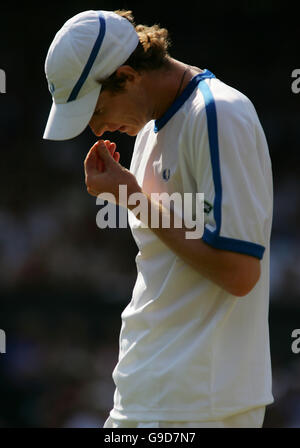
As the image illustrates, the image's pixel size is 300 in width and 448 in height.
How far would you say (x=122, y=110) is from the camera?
1.71m

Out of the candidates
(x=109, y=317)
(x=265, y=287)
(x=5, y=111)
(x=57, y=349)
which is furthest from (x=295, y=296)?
(x=265, y=287)

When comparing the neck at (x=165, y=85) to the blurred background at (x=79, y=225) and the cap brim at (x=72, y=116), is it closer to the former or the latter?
the cap brim at (x=72, y=116)

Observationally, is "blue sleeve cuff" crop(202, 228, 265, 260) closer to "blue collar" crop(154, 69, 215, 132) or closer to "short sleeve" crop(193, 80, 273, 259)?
"short sleeve" crop(193, 80, 273, 259)

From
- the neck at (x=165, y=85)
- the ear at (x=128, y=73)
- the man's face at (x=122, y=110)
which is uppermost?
the ear at (x=128, y=73)

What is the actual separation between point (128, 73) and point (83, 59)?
10 cm

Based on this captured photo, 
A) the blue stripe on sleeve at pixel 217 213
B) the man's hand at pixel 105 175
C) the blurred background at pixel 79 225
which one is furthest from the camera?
the blurred background at pixel 79 225

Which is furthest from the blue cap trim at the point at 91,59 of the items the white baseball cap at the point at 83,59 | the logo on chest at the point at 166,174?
the logo on chest at the point at 166,174

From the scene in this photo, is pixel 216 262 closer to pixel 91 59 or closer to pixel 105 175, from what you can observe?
pixel 105 175

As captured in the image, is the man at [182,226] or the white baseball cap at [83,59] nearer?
the man at [182,226]

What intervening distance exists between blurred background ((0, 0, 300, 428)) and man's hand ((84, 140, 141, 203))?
3.32 meters

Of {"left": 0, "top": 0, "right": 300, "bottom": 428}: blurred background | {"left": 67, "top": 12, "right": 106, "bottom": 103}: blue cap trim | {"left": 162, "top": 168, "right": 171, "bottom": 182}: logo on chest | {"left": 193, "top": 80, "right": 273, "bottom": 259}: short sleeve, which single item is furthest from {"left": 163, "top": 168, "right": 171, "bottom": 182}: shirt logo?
{"left": 0, "top": 0, "right": 300, "bottom": 428}: blurred background

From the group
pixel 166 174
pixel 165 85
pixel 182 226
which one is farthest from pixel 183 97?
pixel 182 226

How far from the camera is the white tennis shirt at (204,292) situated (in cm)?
153

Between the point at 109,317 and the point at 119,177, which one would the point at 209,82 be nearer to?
the point at 119,177
